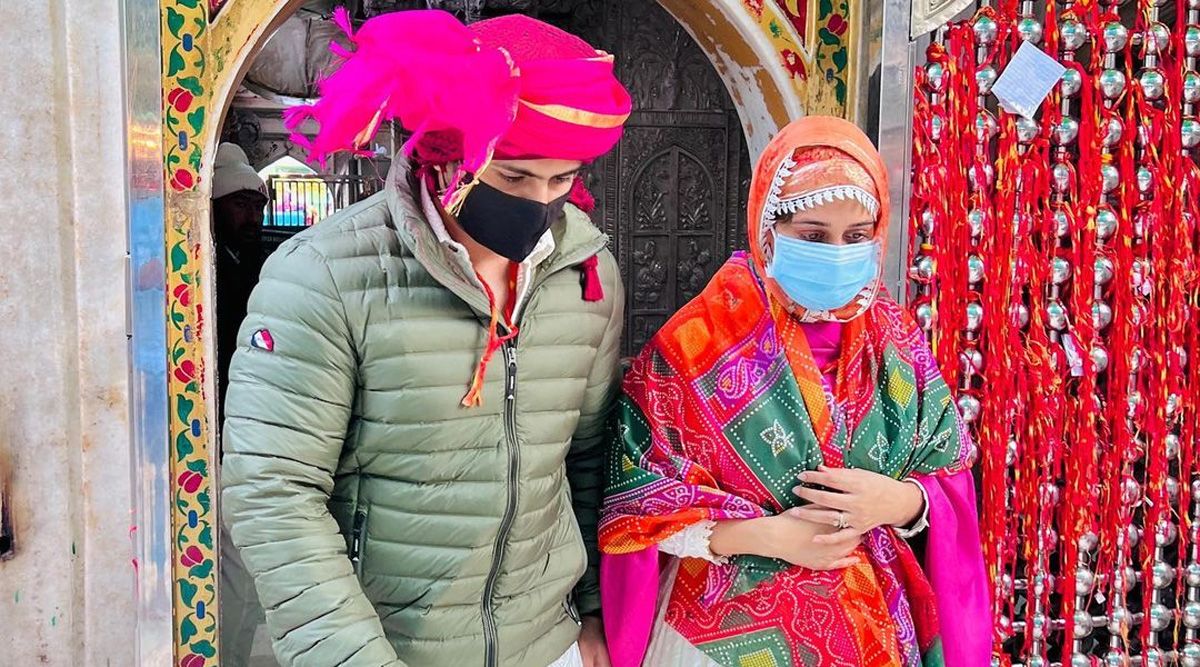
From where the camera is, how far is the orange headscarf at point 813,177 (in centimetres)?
177

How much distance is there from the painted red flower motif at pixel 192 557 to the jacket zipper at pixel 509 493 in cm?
120

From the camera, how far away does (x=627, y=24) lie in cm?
469

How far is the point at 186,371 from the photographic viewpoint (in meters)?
2.46

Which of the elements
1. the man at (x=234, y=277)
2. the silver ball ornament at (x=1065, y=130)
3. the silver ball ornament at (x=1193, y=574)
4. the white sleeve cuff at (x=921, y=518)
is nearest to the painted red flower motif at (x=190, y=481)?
the man at (x=234, y=277)

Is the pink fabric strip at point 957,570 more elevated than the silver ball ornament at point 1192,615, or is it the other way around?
the pink fabric strip at point 957,570

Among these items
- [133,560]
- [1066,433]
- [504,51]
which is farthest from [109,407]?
[1066,433]

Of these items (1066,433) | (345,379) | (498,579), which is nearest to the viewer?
(345,379)

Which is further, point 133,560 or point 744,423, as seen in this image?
point 133,560

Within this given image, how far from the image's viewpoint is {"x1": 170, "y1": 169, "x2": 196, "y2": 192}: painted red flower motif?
239 cm

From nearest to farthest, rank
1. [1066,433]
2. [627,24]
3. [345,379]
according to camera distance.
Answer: [345,379], [1066,433], [627,24]

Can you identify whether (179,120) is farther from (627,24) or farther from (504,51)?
(627,24)

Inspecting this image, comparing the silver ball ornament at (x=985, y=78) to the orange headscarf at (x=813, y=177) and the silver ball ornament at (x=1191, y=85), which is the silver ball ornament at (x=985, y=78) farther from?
the orange headscarf at (x=813, y=177)

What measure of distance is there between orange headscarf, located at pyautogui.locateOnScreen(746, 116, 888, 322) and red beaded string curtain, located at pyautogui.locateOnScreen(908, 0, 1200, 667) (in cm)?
80

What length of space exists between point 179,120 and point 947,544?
186 cm
